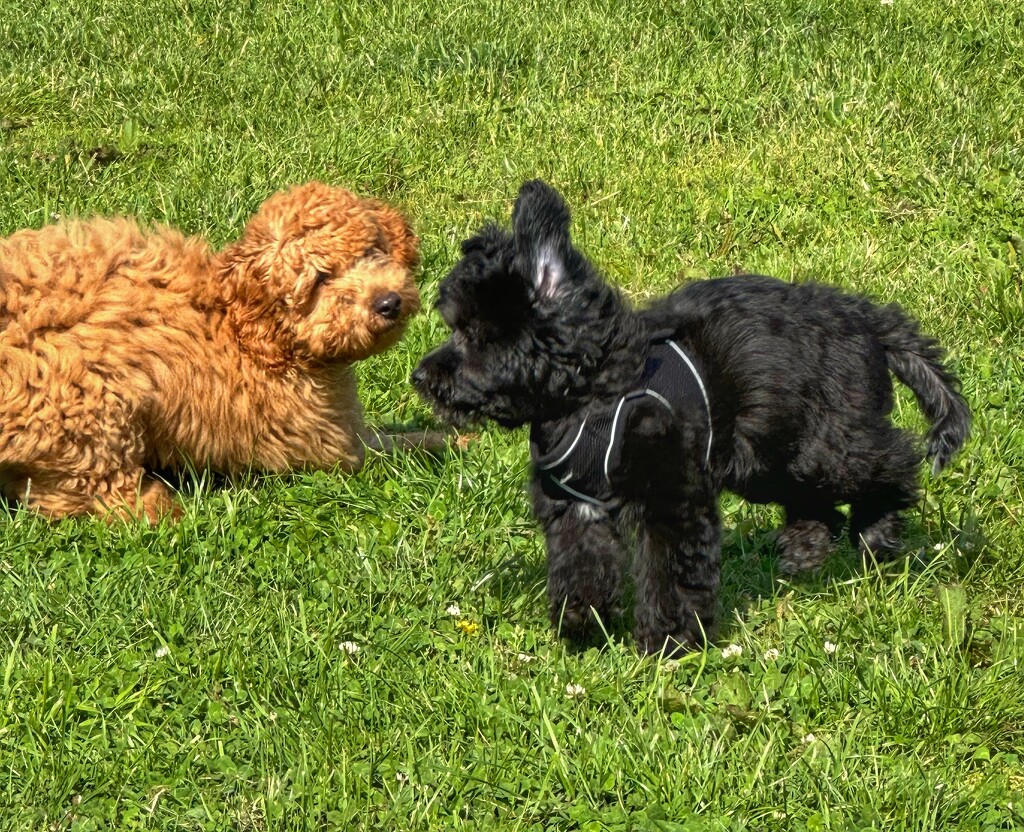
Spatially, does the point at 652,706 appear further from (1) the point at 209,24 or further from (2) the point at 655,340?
(1) the point at 209,24

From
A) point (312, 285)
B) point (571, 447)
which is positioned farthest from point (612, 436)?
point (312, 285)

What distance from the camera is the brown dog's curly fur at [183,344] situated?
15.9ft

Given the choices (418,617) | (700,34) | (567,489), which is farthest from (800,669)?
(700,34)

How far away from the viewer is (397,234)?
214 inches

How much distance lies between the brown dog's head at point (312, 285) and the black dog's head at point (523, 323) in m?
1.29

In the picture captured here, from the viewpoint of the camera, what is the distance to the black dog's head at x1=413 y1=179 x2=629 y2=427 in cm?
361

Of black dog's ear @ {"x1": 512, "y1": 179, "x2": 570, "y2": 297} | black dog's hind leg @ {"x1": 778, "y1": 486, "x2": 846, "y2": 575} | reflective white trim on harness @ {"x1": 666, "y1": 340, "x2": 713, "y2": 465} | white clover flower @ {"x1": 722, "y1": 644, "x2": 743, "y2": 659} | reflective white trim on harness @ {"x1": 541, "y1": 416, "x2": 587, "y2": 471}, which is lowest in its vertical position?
white clover flower @ {"x1": 722, "y1": 644, "x2": 743, "y2": 659}

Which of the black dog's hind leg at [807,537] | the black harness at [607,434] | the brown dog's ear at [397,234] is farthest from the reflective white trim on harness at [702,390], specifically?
the brown dog's ear at [397,234]

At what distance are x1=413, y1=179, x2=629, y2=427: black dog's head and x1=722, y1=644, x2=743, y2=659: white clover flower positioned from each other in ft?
2.89

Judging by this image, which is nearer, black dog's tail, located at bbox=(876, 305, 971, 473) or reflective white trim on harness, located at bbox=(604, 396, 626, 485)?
reflective white trim on harness, located at bbox=(604, 396, 626, 485)

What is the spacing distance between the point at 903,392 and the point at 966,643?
1640mm

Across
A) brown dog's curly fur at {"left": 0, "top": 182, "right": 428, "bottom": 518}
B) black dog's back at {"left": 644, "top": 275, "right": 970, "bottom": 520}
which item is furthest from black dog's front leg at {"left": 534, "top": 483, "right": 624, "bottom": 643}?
brown dog's curly fur at {"left": 0, "top": 182, "right": 428, "bottom": 518}

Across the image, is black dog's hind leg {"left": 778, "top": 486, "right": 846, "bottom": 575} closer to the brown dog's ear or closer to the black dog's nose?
the black dog's nose

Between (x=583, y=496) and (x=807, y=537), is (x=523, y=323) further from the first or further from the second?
(x=807, y=537)
